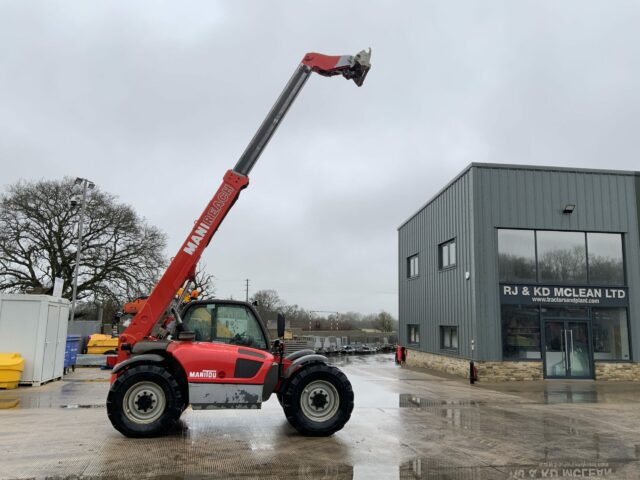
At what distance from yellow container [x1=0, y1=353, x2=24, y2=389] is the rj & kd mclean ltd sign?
14.9 m

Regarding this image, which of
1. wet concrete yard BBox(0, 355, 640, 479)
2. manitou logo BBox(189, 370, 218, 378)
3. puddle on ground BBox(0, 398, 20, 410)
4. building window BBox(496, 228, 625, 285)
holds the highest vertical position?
building window BBox(496, 228, 625, 285)

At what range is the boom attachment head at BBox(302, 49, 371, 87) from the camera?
9047 mm

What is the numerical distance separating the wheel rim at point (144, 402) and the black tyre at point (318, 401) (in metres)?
1.84

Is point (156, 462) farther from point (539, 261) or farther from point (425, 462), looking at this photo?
point (539, 261)

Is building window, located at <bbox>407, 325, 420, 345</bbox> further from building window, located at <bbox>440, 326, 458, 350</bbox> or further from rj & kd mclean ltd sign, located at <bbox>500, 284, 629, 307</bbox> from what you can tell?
rj & kd mclean ltd sign, located at <bbox>500, 284, 629, 307</bbox>

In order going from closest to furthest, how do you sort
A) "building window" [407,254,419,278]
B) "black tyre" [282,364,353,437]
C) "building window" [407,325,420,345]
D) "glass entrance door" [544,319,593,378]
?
"black tyre" [282,364,353,437] < "glass entrance door" [544,319,593,378] < "building window" [407,325,420,345] < "building window" [407,254,419,278]

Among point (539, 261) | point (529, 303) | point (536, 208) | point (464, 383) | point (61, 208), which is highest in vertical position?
point (61, 208)

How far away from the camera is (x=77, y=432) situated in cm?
753

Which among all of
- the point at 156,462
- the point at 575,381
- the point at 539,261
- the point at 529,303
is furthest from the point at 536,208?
the point at 156,462

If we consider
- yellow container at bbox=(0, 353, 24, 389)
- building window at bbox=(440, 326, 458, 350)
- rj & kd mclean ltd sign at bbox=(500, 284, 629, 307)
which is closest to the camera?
yellow container at bbox=(0, 353, 24, 389)

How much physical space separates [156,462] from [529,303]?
48.9ft

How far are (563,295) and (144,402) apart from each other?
15400mm

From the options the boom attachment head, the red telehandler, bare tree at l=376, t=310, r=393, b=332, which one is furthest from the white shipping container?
bare tree at l=376, t=310, r=393, b=332

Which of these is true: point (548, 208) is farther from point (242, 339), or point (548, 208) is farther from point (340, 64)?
point (242, 339)
